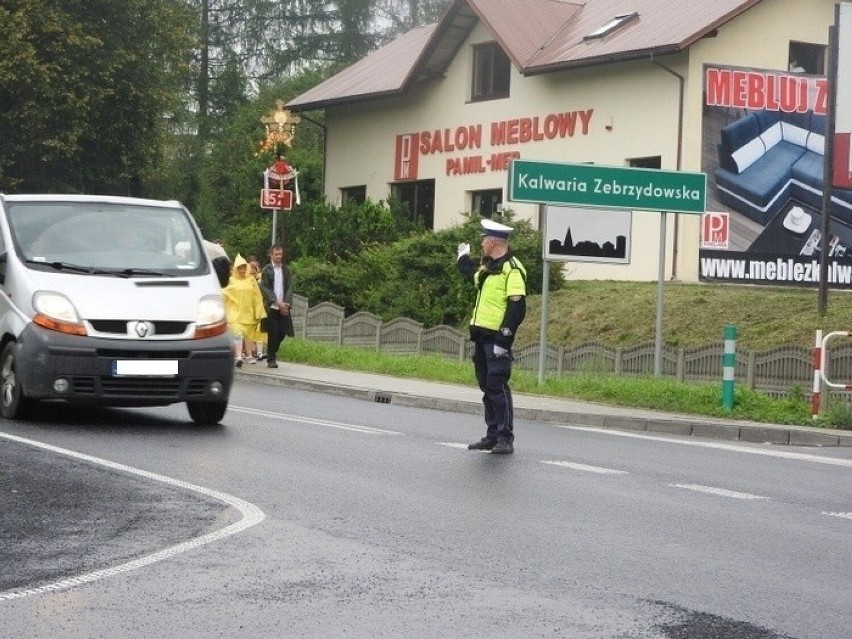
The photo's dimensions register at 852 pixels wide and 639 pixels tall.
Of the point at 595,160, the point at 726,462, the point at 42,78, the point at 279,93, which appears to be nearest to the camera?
the point at 726,462

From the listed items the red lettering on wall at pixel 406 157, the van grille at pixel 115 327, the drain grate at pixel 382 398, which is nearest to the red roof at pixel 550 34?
the red lettering on wall at pixel 406 157

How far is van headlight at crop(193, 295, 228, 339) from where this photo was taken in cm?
1520

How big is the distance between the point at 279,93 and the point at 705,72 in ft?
Answer: 110

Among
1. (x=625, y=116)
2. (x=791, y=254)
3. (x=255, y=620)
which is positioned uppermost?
(x=625, y=116)

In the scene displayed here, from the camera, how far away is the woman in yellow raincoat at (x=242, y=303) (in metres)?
27.7

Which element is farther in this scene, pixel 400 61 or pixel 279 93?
pixel 279 93

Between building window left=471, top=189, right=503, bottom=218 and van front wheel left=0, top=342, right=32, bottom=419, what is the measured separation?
89.0 ft

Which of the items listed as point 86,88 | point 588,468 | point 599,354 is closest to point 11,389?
point 588,468

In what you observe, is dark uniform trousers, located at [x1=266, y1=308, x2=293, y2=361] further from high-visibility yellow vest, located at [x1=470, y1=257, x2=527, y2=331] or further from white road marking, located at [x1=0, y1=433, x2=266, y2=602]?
white road marking, located at [x1=0, y1=433, x2=266, y2=602]

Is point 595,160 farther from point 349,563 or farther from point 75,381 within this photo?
point 349,563

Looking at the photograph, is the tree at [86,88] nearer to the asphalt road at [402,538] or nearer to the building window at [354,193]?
the building window at [354,193]

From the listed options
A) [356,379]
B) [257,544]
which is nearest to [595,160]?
[356,379]

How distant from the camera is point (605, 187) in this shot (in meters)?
23.1

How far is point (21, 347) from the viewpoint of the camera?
14789 mm
